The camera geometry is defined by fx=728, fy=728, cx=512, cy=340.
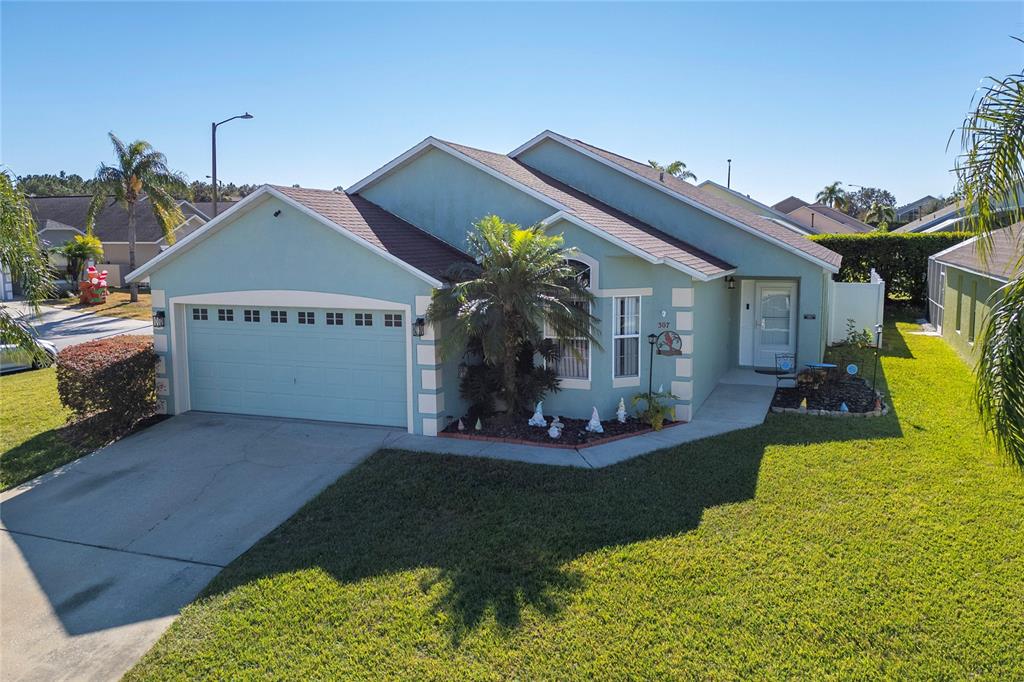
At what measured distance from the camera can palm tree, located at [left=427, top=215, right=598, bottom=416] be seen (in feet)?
37.3

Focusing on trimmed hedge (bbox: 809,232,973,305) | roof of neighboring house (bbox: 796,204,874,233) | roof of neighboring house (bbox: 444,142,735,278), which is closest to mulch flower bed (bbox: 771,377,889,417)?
roof of neighboring house (bbox: 444,142,735,278)

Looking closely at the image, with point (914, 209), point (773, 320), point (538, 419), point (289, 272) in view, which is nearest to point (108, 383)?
point (289, 272)

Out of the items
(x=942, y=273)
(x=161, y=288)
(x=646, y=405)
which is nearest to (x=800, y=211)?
(x=942, y=273)

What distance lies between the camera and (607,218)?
589 inches

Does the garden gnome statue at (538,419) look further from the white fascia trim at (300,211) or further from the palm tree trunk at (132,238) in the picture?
the palm tree trunk at (132,238)

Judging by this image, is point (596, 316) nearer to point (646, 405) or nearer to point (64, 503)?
point (646, 405)

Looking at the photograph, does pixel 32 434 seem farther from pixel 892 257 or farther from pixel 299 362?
pixel 892 257

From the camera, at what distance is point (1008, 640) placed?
6355 mm

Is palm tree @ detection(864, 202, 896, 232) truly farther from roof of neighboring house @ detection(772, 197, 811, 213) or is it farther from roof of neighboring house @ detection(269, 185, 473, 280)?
roof of neighboring house @ detection(269, 185, 473, 280)

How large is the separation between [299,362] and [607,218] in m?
6.75

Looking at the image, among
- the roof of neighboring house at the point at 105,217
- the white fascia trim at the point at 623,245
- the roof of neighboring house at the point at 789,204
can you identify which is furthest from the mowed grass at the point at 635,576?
the roof of neighboring house at the point at 789,204

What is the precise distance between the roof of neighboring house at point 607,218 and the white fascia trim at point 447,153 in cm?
12

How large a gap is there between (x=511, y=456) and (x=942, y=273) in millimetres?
19608

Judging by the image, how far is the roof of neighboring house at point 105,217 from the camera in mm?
42781
